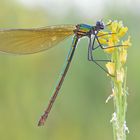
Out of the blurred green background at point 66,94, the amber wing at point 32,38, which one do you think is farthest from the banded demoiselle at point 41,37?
the blurred green background at point 66,94

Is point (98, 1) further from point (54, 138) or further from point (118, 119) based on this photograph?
point (118, 119)

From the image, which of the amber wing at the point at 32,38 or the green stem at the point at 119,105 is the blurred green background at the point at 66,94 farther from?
the green stem at the point at 119,105

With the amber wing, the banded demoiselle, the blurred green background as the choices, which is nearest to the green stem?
the banded demoiselle

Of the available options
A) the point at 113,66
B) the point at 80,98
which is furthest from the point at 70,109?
the point at 113,66

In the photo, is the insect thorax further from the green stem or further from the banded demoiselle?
the green stem

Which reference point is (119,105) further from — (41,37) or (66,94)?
(66,94)
